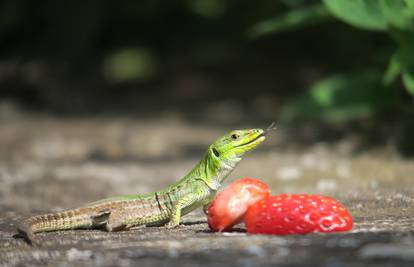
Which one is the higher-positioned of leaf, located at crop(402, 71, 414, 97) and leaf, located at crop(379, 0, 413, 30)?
leaf, located at crop(379, 0, 413, 30)

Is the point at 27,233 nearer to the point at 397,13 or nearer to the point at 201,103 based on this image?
the point at 397,13

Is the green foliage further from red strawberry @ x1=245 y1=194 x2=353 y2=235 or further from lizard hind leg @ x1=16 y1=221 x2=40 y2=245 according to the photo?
lizard hind leg @ x1=16 y1=221 x2=40 y2=245

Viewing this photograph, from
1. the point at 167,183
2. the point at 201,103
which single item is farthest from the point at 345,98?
the point at 201,103

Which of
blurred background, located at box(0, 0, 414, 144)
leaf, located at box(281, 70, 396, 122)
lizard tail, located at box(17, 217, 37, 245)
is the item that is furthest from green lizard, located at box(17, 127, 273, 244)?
blurred background, located at box(0, 0, 414, 144)

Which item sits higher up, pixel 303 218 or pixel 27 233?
pixel 27 233

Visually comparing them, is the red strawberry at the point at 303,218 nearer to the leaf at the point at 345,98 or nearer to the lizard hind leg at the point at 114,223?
the lizard hind leg at the point at 114,223

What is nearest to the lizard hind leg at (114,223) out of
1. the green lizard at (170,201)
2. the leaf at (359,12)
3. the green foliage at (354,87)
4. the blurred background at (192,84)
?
the green lizard at (170,201)

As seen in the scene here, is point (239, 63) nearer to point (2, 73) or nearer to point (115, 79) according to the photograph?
point (115, 79)
